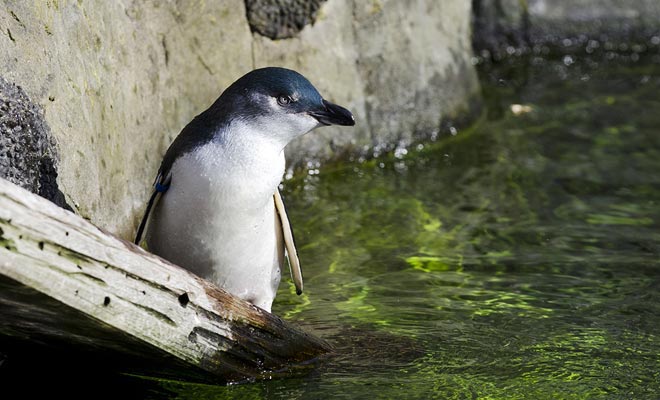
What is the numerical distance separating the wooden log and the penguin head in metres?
0.67

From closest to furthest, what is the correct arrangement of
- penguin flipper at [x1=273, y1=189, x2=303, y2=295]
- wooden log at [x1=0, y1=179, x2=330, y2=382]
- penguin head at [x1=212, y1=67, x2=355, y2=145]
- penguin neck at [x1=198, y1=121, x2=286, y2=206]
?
wooden log at [x1=0, y1=179, x2=330, y2=382] → penguin neck at [x1=198, y1=121, x2=286, y2=206] → penguin head at [x1=212, y1=67, x2=355, y2=145] → penguin flipper at [x1=273, y1=189, x2=303, y2=295]

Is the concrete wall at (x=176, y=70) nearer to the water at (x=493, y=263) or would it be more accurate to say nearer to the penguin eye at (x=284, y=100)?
the water at (x=493, y=263)

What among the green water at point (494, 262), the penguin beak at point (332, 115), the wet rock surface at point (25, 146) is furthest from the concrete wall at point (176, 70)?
the penguin beak at point (332, 115)

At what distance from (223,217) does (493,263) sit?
1.96 meters

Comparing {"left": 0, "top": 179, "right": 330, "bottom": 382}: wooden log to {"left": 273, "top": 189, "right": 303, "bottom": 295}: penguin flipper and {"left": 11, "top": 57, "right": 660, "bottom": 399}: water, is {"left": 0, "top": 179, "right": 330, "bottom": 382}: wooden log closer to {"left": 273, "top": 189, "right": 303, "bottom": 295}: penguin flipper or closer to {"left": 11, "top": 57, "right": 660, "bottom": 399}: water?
{"left": 11, "top": 57, "right": 660, "bottom": 399}: water

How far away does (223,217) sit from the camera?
4094mm

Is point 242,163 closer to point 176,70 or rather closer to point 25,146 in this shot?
point 25,146

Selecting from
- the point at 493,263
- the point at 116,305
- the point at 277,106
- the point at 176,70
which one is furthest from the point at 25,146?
the point at 493,263

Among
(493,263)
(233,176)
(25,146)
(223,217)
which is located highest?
(25,146)

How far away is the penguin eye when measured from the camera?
4.16 meters

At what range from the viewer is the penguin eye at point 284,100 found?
4160 mm

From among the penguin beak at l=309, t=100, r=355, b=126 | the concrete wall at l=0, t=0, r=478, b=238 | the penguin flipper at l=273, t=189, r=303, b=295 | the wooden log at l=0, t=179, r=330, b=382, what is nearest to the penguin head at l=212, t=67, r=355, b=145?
the penguin beak at l=309, t=100, r=355, b=126

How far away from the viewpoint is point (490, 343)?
177 inches

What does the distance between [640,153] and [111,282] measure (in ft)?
16.2
